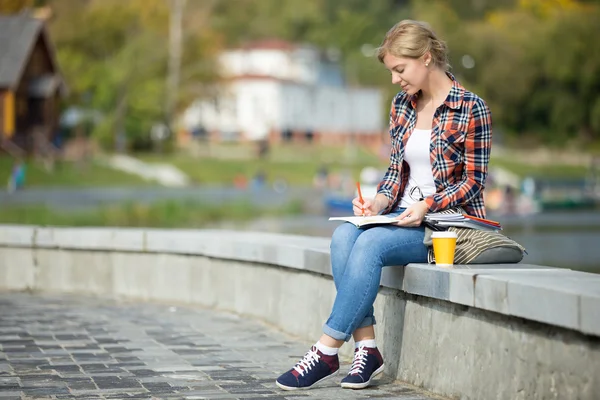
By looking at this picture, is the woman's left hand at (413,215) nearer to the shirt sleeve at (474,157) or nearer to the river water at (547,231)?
the shirt sleeve at (474,157)

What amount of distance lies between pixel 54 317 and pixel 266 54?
107 m

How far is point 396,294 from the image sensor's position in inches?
245

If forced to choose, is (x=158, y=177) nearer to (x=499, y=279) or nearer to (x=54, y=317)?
(x=54, y=317)

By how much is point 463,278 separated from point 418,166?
88 centimetres

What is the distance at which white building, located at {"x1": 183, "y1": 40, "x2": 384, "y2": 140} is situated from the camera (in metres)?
106

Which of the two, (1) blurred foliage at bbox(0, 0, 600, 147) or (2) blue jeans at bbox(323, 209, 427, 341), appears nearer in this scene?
(2) blue jeans at bbox(323, 209, 427, 341)

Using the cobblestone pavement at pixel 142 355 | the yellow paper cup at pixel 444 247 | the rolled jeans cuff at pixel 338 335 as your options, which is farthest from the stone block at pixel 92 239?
the yellow paper cup at pixel 444 247

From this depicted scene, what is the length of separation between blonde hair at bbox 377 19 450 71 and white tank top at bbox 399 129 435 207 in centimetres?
38

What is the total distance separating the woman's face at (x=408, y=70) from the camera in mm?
5875

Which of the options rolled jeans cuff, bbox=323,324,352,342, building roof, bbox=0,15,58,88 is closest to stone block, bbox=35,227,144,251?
rolled jeans cuff, bbox=323,324,352,342

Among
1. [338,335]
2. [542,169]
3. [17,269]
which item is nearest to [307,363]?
[338,335]

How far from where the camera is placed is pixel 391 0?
14625 centimetres

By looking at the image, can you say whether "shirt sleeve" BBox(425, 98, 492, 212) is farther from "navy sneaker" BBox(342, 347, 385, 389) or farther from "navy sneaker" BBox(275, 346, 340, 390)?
"navy sneaker" BBox(275, 346, 340, 390)

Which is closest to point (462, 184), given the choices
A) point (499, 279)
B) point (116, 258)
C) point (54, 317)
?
point (499, 279)
